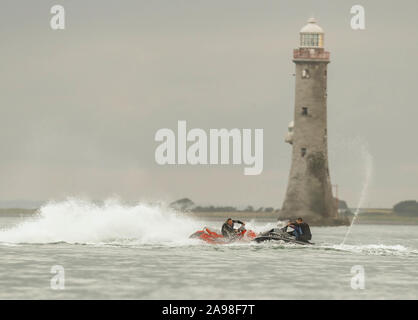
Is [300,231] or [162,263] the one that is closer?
[162,263]

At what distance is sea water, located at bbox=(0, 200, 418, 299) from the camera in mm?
35875

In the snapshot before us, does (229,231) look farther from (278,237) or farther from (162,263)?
(162,263)

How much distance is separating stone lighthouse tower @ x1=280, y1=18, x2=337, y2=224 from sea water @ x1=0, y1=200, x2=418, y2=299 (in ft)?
100

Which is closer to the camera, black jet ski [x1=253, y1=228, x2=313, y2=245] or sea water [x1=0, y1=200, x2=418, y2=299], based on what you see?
sea water [x1=0, y1=200, x2=418, y2=299]

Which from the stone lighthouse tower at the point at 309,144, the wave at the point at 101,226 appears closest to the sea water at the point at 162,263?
the wave at the point at 101,226

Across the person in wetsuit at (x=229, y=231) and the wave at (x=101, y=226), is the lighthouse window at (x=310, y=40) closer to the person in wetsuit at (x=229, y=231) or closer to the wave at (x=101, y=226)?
the wave at (x=101, y=226)

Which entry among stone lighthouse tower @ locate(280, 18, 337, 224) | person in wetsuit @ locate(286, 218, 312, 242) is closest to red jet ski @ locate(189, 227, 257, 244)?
person in wetsuit @ locate(286, 218, 312, 242)

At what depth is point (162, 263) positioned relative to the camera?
45625mm

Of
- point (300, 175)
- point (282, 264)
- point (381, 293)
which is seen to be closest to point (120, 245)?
point (282, 264)

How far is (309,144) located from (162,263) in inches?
2108

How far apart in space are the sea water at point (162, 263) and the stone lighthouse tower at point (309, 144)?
3048 centimetres

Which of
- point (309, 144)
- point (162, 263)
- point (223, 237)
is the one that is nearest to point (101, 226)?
point (223, 237)

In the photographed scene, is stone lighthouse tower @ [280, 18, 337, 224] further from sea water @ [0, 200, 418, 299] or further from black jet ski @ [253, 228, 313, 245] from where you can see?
black jet ski @ [253, 228, 313, 245]

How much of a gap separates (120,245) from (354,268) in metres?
15.8
